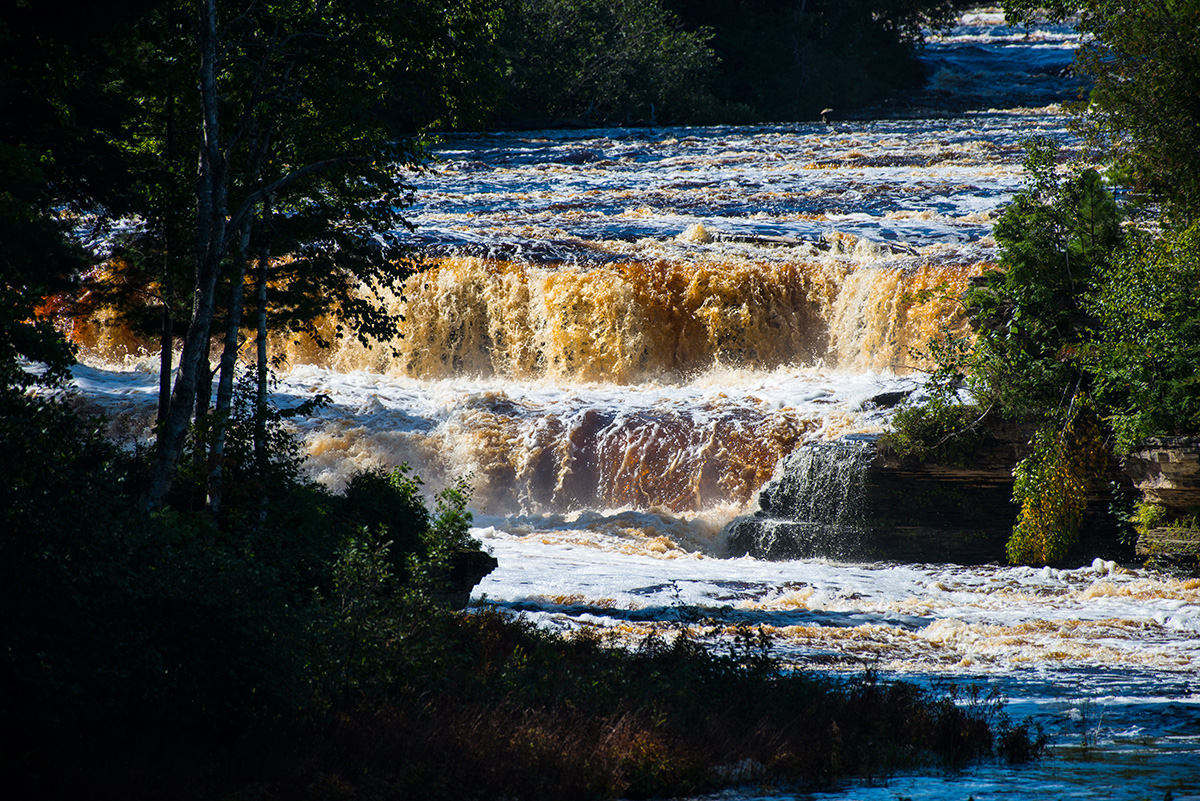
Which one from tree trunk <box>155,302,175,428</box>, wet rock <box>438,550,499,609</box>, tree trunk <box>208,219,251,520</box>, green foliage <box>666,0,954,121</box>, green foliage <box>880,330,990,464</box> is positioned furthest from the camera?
green foliage <box>666,0,954,121</box>

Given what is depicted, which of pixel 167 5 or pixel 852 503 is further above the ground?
pixel 167 5

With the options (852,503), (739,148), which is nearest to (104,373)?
(852,503)

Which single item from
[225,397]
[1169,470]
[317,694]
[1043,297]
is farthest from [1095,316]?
[317,694]

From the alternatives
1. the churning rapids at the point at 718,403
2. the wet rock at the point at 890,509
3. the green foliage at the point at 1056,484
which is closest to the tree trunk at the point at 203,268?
the churning rapids at the point at 718,403


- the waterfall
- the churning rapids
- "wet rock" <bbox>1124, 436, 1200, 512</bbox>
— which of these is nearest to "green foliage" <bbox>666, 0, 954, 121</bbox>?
the churning rapids

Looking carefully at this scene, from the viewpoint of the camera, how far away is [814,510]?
1894cm

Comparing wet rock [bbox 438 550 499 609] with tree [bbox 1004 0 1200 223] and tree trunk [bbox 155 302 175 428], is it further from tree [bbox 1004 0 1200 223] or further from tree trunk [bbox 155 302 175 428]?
tree [bbox 1004 0 1200 223]

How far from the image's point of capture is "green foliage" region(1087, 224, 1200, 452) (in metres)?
15.1

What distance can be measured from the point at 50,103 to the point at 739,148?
31.9m

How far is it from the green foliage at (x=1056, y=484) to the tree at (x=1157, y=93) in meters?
3.60

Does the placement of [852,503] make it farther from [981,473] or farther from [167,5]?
[167,5]

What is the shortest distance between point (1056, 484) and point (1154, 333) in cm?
273

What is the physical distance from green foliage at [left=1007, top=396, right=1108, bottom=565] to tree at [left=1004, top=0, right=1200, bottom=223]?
11.8 feet

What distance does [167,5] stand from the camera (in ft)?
37.2
